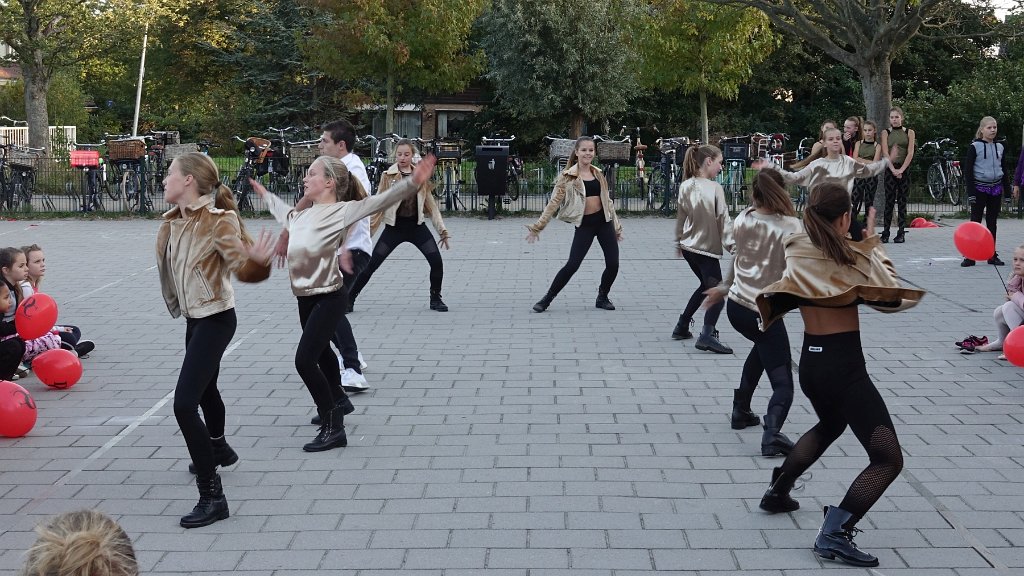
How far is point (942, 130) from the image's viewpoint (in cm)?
2298

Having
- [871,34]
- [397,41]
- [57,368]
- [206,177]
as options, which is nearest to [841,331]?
[206,177]

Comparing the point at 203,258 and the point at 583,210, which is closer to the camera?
the point at 203,258

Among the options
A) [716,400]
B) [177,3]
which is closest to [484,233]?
[716,400]

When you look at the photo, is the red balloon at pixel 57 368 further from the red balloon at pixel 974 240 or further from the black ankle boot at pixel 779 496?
the red balloon at pixel 974 240

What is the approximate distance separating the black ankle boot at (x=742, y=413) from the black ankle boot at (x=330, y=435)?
7.21ft

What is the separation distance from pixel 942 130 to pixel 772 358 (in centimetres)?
1887

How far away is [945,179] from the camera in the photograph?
66.0 ft

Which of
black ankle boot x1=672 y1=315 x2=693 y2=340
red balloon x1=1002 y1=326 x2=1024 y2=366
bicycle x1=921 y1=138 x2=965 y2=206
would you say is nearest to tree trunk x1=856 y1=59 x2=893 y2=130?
bicycle x1=921 y1=138 x2=965 y2=206

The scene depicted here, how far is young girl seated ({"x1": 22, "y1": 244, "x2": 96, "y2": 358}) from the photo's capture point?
25.7 ft

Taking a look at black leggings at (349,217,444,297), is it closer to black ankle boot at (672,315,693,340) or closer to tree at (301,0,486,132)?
black ankle boot at (672,315,693,340)

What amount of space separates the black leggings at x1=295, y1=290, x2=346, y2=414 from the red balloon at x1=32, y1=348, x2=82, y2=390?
217cm

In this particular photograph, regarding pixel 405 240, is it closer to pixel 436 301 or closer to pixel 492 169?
pixel 436 301

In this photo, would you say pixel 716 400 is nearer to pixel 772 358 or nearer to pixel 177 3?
pixel 772 358

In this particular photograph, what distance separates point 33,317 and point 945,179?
55.6ft
